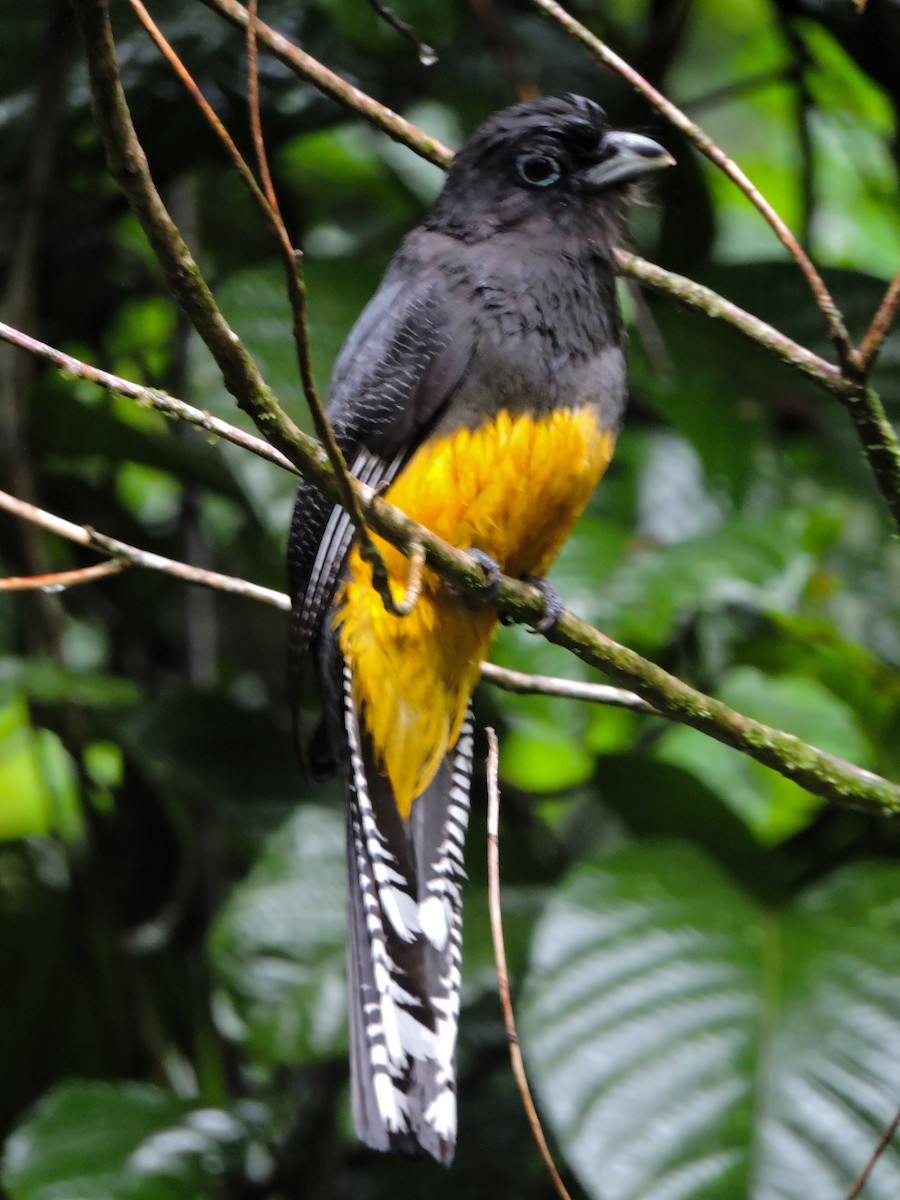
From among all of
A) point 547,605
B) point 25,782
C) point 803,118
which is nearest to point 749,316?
point 547,605

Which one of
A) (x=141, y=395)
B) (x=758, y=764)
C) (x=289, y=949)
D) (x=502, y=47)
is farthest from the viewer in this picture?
(x=758, y=764)

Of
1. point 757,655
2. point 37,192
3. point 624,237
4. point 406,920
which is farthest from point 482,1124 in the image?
point 37,192

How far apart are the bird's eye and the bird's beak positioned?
0.17 feet

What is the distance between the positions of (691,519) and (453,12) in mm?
1257

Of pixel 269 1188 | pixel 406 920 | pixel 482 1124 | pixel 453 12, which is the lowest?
pixel 269 1188

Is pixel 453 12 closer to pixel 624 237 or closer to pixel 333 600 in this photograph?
pixel 624 237

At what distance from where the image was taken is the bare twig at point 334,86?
1.75 meters

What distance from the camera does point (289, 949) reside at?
232 centimetres

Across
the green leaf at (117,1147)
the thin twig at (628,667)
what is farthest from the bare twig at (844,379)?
the green leaf at (117,1147)

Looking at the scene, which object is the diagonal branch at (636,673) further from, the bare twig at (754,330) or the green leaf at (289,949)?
the green leaf at (289,949)

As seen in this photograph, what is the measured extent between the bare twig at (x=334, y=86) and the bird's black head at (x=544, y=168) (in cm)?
28

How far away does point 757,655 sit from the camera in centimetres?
265

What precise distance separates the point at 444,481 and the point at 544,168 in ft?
2.02

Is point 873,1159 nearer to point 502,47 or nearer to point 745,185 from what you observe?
point 745,185
